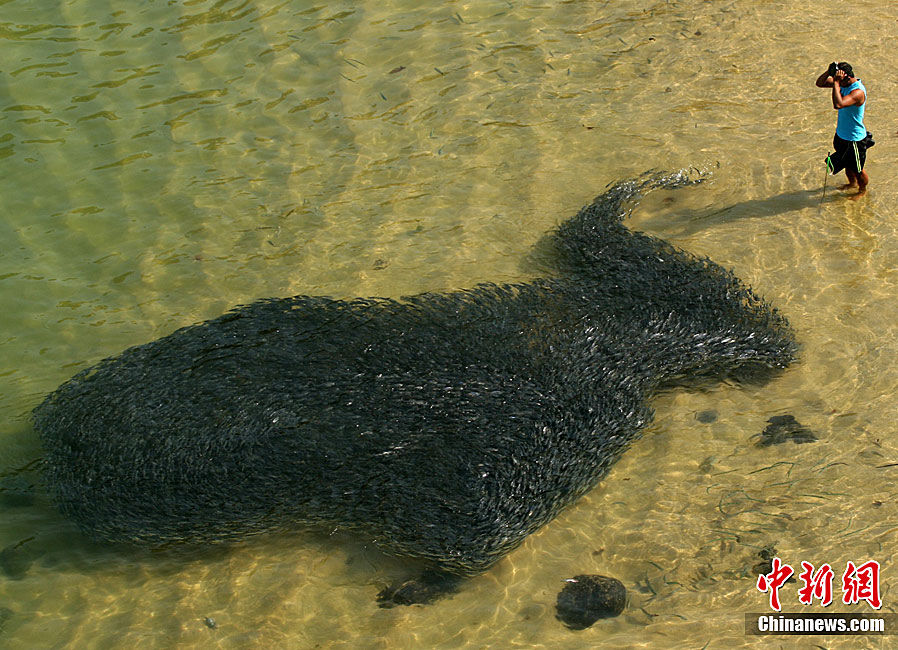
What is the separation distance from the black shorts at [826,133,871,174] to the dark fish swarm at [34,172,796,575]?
71.8 inches

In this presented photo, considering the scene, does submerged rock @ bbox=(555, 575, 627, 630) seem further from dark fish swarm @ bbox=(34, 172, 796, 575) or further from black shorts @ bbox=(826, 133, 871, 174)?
black shorts @ bbox=(826, 133, 871, 174)

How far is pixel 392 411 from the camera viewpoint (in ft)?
15.7

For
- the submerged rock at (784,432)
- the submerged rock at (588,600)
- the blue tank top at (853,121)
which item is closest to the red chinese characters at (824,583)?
the submerged rock at (588,600)

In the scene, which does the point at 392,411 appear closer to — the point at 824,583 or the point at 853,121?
the point at 824,583

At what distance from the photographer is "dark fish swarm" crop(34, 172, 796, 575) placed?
4574 mm

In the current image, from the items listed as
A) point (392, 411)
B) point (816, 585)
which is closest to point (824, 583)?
point (816, 585)

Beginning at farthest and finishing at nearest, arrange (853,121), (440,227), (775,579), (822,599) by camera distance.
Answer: (440,227) < (853,121) < (775,579) < (822,599)

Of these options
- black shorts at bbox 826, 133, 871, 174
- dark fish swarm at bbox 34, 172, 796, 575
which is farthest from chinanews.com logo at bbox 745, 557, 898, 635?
black shorts at bbox 826, 133, 871, 174

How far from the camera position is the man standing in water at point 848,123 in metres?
6.65

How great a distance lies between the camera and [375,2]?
30.7ft

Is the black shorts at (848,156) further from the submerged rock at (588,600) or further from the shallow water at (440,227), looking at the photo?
the submerged rock at (588,600)

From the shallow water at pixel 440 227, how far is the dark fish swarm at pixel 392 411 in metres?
0.22

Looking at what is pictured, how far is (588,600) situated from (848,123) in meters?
4.40

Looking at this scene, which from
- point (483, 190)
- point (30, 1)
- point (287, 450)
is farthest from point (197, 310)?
point (30, 1)
